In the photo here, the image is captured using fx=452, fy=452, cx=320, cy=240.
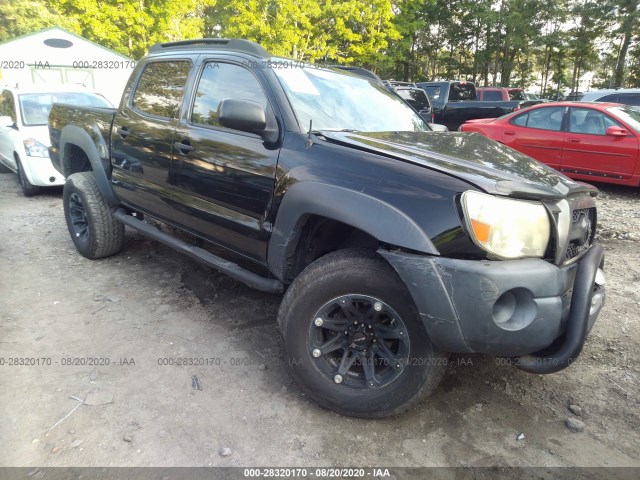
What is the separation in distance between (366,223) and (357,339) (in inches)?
24.8

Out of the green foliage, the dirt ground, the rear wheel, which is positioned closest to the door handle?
the dirt ground

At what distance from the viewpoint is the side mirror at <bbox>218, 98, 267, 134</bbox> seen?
96.5 inches

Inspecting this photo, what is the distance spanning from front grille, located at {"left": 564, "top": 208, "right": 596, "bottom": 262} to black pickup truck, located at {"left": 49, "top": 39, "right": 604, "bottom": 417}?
0.01 m

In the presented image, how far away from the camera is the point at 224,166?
2848mm

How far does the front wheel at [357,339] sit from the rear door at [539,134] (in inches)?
265

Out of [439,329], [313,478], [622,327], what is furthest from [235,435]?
[622,327]

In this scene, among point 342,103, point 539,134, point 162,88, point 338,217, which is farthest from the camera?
point 539,134

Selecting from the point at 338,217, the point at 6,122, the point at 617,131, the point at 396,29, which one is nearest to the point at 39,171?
the point at 6,122

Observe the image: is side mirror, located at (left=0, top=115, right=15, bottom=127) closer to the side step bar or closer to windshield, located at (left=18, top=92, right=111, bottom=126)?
windshield, located at (left=18, top=92, right=111, bottom=126)

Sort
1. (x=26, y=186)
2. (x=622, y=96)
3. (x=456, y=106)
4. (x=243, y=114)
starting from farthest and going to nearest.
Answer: (x=456, y=106) → (x=622, y=96) → (x=26, y=186) → (x=243, y=114)

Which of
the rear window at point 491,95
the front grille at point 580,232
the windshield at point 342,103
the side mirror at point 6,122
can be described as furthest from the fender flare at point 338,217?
the rear window at point 491,95

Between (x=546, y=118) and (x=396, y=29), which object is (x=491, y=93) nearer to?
(x=546, y=118)

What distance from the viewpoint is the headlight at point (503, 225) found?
1.93 meters

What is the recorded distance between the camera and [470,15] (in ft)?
102
